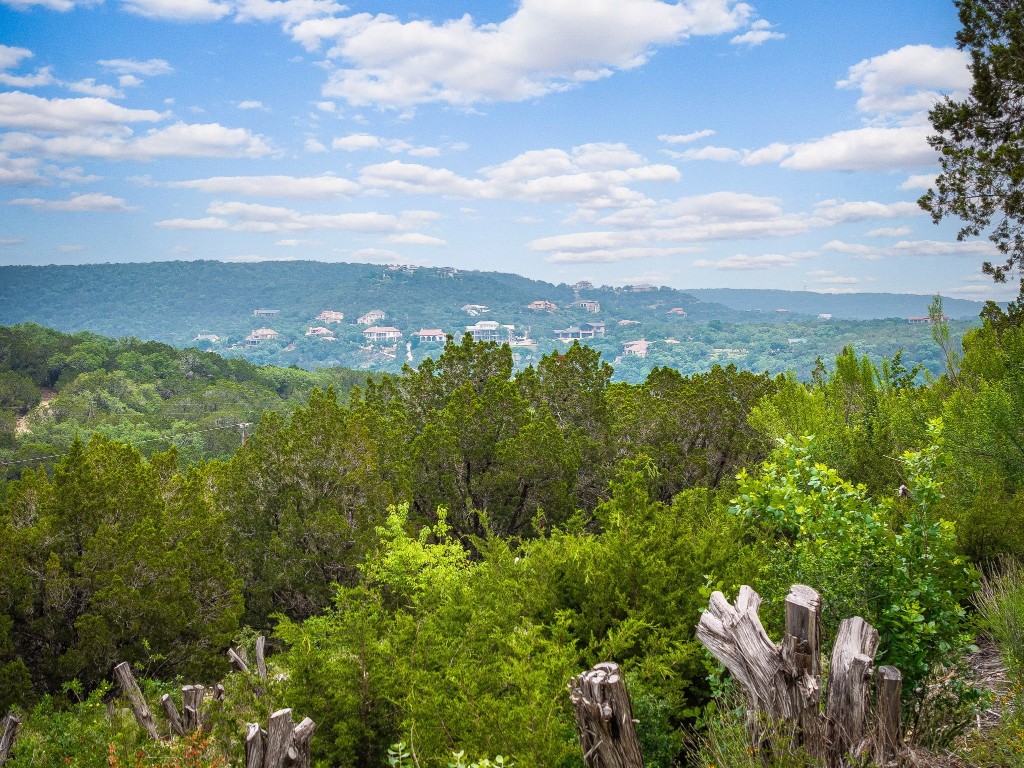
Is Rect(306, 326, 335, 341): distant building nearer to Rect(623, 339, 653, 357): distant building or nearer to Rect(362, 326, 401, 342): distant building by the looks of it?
Rect(362, 326, 401, 342): distant building

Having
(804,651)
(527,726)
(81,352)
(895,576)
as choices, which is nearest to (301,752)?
(527,726)

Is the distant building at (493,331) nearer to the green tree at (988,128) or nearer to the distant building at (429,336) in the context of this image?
the distant building at (429,336)

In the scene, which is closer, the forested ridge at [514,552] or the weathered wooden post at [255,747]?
the weathered wooden post at [255,747]

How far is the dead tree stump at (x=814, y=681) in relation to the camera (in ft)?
10.6

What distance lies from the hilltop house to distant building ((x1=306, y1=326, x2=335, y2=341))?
50830 millimetres

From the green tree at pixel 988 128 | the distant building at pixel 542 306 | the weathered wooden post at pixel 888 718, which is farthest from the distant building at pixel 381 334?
the weathered wooden post at pixel 888 718

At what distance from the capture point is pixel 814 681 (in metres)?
3.25

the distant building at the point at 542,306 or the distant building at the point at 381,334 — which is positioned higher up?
the distant building at the point at 542,306

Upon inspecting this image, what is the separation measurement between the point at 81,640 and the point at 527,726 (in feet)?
27.8

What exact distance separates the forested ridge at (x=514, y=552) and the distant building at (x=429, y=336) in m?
149

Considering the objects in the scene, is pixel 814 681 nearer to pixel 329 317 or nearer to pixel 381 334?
pixel 381 334

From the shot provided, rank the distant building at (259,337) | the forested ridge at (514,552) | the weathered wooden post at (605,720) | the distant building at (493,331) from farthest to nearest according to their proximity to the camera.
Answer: the distant building at (259,337) → the distant building at (493,331) → the forested ridge at (514,552) → the weathered wooden post at (605,720)

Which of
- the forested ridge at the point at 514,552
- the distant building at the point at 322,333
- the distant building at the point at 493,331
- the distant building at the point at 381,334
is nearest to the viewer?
the forested ridge at the point at 514,552

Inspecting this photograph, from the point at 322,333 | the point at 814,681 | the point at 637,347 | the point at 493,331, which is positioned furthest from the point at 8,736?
the point at 322,333
